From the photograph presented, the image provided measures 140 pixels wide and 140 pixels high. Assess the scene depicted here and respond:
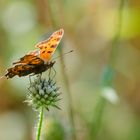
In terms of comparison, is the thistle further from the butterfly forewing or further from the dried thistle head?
the butterfly forewing

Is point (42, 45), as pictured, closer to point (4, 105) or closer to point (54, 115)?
point (54, 115)

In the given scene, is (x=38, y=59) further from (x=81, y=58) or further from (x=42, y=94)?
(x=81, y=58)

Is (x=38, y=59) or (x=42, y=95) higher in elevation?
(x=38, y=59)

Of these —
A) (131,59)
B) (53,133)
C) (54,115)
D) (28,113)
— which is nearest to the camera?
(53,133)

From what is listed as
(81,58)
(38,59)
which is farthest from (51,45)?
(81,58)

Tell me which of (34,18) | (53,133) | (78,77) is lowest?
(53,133)

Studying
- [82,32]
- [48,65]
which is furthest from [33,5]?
[48,65]

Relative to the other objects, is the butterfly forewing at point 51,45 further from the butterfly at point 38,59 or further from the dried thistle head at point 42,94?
the dried thistle head at point 42,94
